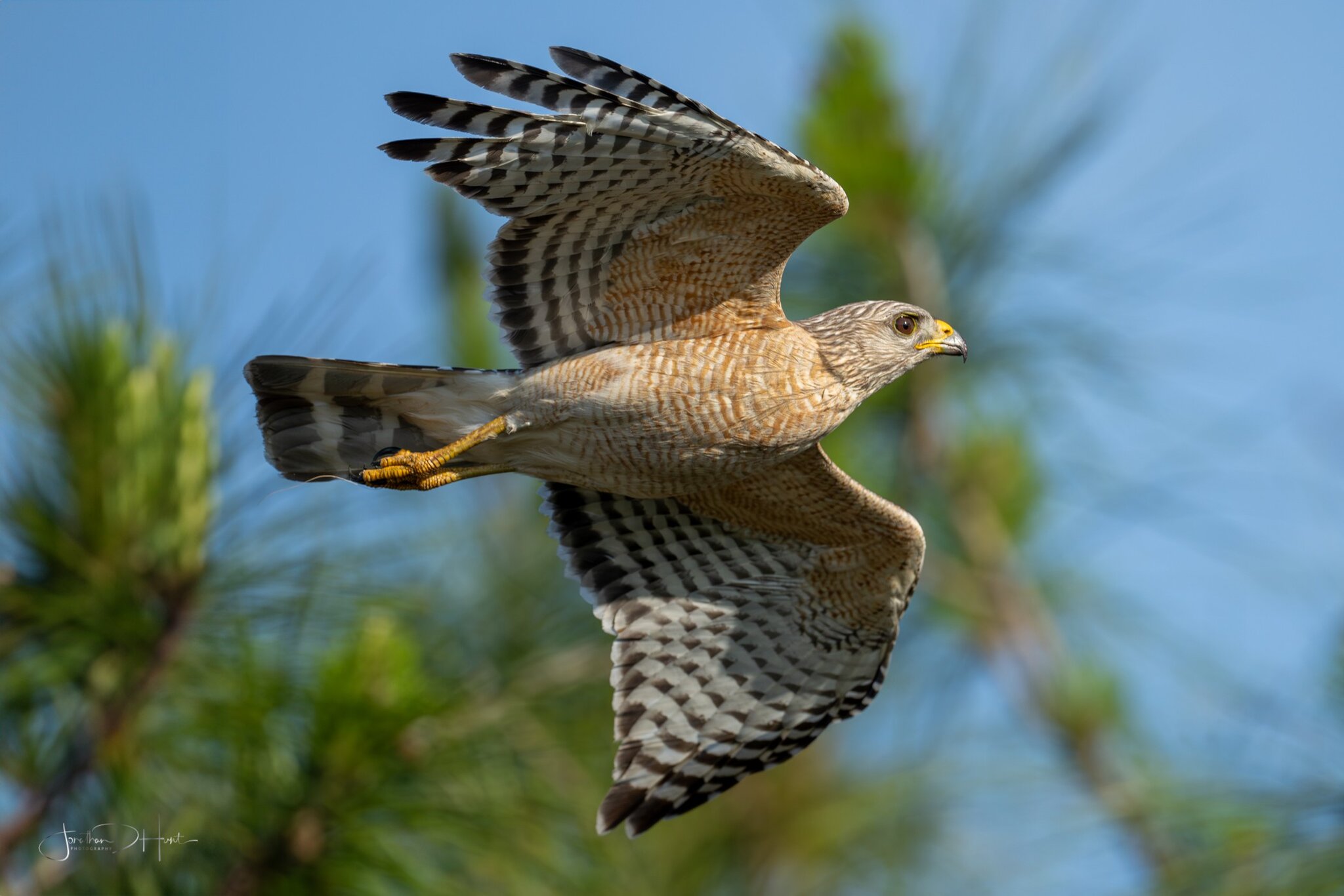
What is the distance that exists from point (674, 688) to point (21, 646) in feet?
8.59

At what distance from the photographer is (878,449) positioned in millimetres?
9539

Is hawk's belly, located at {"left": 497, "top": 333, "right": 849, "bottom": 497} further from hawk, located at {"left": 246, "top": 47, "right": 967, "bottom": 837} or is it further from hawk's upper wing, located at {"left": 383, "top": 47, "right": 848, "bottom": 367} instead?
hawk's upper wing, located at {"left": 383, "top": 47, "right": 848, "bottom": 367}

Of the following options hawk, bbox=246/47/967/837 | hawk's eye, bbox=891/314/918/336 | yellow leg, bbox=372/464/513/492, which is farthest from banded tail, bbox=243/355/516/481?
hawk's eye, bbox=891/314/918/336

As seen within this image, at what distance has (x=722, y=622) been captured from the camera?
6590 mm

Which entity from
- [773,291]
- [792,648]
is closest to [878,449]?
[792,648]

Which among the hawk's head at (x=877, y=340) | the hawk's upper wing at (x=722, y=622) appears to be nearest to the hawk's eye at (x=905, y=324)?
the hawk's head at (x=877, y=340)

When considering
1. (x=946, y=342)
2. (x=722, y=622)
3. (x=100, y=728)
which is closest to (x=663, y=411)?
(x=946, y=342)

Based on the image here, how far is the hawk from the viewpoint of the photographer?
5055mm

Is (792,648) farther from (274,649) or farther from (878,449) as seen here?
(878,449)

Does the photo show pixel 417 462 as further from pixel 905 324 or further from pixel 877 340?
pixel 905 324

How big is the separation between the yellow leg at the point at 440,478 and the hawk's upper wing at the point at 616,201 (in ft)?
1.39

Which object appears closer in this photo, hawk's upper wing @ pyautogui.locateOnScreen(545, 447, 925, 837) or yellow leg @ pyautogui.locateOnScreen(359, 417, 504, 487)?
yellow leg @ pyautogui.locateOnScreen(359, 417, 504, 487)

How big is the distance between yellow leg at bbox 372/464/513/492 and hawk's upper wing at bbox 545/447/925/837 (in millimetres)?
782

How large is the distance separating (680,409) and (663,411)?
57mm
